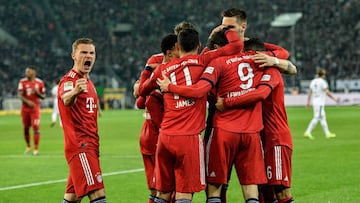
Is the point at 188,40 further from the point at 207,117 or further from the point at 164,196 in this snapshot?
the point at 164,196

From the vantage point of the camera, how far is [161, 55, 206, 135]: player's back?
7887mm

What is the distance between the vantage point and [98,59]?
6281 centimetres

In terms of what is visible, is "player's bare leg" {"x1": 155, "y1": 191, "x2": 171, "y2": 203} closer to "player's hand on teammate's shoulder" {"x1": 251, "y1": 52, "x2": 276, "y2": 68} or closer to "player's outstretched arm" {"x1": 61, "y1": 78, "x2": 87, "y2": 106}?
"player's outstretched arm" {"x1": 61, "y1": 78, "x2": 87, "y2": 106}

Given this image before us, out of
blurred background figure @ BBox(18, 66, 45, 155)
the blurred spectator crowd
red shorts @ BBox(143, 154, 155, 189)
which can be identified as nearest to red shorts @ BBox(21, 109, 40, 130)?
blurred background figure @ BBox(18, 66, 45, 155)

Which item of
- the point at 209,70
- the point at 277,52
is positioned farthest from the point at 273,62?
the point at 209,70

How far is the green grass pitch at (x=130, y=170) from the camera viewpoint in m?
12.4

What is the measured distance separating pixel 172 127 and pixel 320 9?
186 ft

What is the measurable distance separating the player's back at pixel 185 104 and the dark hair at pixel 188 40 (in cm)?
10

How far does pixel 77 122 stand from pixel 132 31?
59.3m

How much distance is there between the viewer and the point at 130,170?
1650 centimetres

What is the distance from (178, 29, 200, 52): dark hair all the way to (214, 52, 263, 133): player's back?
34 centimetres

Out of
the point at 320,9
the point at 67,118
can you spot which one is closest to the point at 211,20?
the point at 320,9

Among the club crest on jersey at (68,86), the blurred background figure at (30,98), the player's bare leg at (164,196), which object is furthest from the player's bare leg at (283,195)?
the blurred background figure at (30,98)

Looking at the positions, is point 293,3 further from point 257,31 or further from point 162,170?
point 162,170
